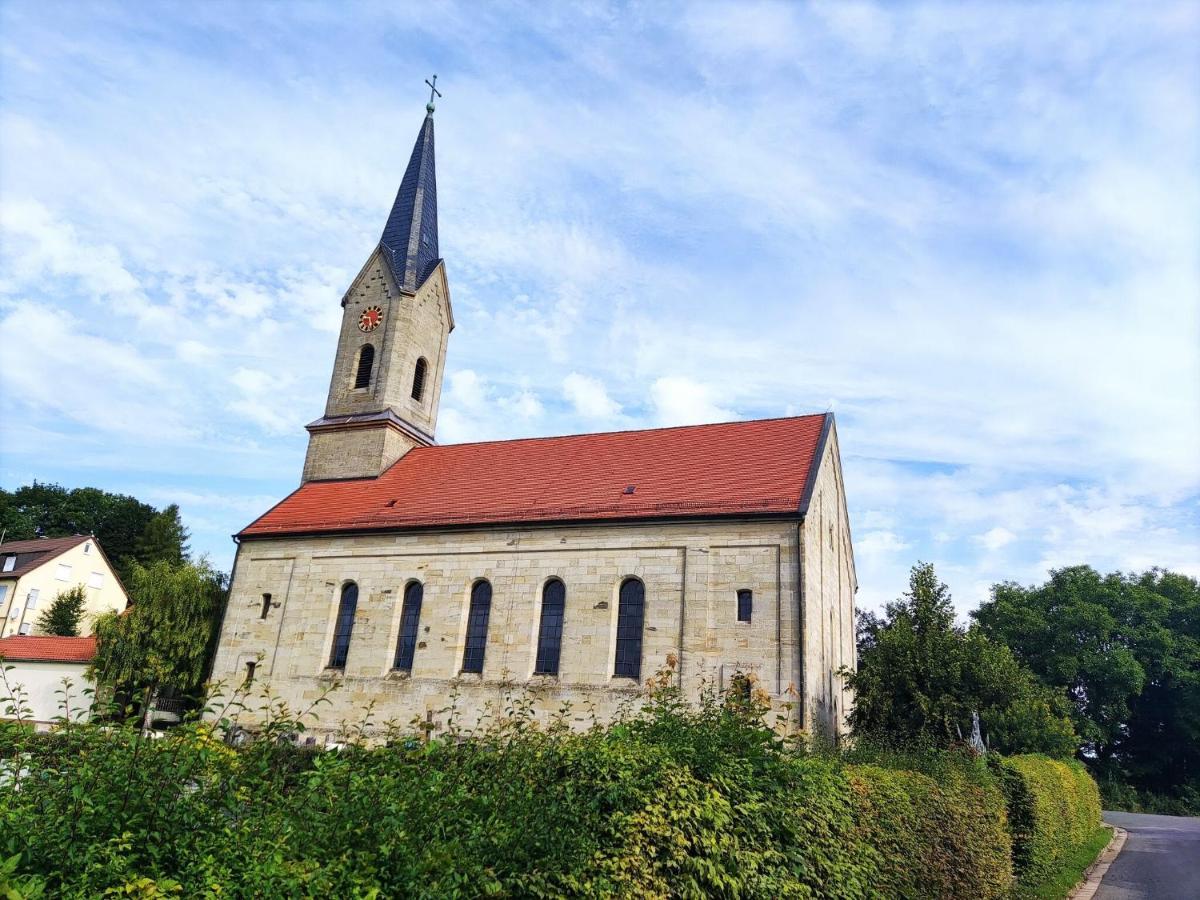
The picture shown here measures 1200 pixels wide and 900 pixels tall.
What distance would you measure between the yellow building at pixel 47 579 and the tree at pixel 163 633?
64.7 ft

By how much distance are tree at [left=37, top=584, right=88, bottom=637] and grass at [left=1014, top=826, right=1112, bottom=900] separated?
51.0 meters

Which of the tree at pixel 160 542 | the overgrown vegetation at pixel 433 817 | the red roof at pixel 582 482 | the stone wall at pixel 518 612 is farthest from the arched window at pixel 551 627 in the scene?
the tree at pixel 160 542

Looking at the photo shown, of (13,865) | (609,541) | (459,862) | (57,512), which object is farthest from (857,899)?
(57,512)

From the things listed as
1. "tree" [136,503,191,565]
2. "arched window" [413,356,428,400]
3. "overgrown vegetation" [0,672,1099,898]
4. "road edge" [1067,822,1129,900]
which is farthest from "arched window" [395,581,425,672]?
"tree" [136,503,191,565]

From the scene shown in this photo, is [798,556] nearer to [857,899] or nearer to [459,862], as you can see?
[857,899]

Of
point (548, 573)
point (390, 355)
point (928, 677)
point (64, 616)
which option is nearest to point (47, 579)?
point (64, 616)

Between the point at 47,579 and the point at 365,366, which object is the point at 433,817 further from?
the point at 47,579

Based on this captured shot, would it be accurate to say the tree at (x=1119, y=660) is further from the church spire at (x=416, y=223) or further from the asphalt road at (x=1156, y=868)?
the church spire at (x=416, y=223)

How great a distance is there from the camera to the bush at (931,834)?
27.1ft

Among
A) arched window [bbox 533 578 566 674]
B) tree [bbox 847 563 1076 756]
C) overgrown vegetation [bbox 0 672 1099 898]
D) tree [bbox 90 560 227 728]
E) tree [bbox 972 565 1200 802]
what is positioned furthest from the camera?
tree [bbox 972 565 1200 802]

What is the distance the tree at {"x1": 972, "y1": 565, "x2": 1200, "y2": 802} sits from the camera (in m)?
46.3

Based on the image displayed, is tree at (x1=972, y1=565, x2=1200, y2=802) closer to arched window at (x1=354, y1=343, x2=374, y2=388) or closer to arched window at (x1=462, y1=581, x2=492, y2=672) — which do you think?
arched window at (x1=462, y1=581, x2=492, y2=672)

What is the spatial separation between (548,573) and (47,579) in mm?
43113

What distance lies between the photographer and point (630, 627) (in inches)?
888
